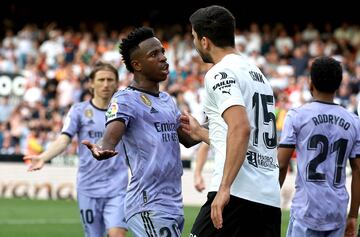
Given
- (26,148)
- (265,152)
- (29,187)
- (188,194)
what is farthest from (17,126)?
(265,152)

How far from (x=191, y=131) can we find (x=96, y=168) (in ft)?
13.0

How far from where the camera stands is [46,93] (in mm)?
29344

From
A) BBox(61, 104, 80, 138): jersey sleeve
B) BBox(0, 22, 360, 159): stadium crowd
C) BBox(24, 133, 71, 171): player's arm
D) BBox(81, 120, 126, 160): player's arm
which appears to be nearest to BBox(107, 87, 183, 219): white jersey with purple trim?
BBox(81, 120, 126, 160): player's arm

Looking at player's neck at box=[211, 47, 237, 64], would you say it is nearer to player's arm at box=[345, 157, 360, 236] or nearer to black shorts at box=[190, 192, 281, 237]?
black shorts at box=[190, 192, 281, 237]

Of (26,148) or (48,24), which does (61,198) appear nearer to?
(26,148)

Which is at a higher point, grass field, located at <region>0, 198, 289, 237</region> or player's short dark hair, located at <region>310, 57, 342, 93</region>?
player's short dark hair, located at <region>310, 57, 342, 93</region>

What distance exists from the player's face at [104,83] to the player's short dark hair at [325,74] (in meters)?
3.64

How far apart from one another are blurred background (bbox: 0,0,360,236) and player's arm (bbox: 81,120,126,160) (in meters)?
9.60

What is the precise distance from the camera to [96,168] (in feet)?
37.3

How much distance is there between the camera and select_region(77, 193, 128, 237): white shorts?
11.1m

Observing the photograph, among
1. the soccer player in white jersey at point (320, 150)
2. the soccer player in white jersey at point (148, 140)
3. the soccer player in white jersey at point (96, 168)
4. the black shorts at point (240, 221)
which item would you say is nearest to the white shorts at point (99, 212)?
the soccer player in white jersey at point (96, 168)

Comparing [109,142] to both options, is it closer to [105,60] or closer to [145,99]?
[145,99]

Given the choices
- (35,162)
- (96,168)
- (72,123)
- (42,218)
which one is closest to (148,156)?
(35,162)

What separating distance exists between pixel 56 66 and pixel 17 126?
337 centimetres
